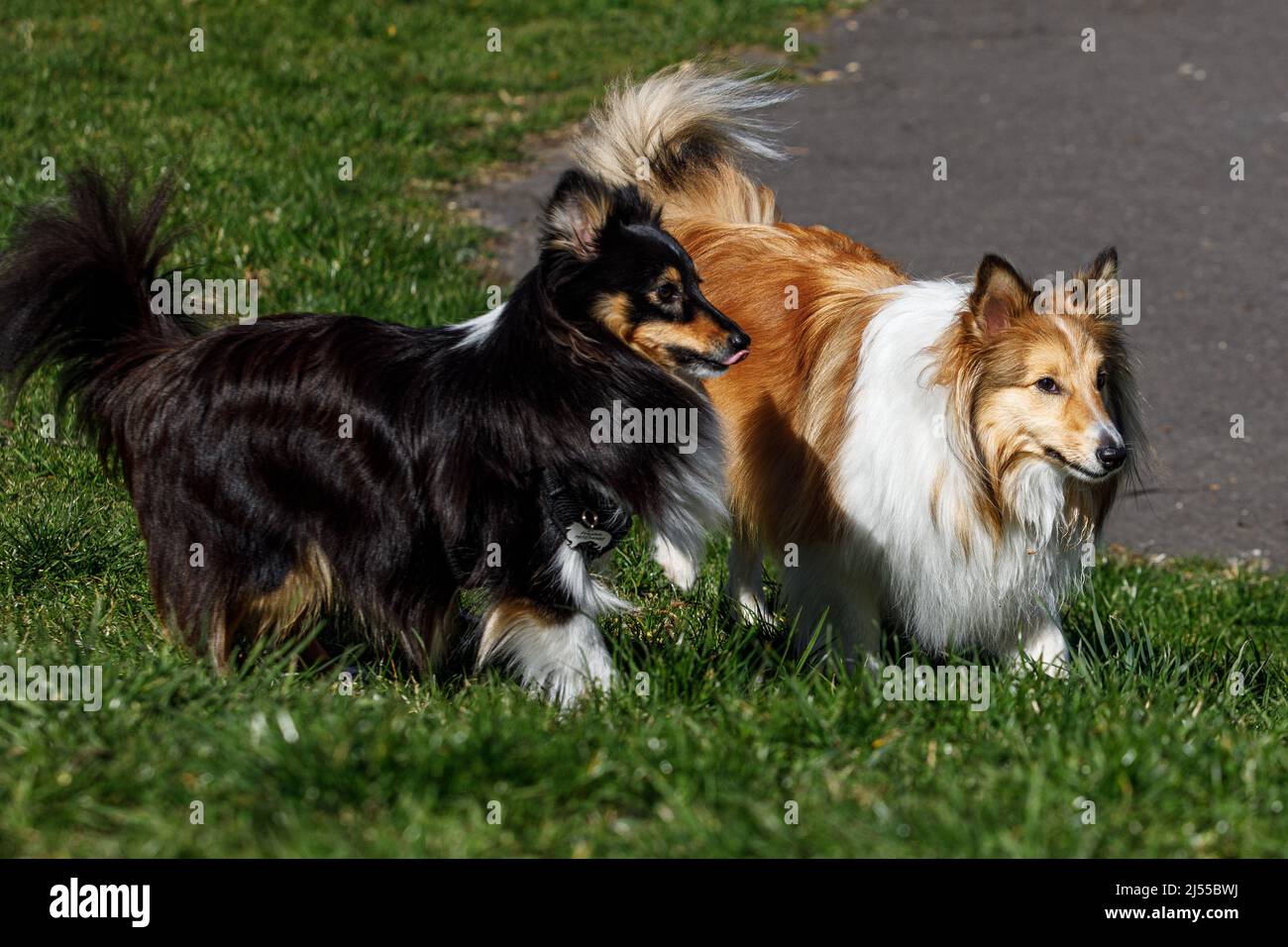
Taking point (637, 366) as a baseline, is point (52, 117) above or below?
above

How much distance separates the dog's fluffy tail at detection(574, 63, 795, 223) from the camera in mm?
5441

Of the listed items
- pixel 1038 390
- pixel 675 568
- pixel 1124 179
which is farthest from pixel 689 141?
pixel 1124 179

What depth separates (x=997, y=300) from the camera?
4152 mm

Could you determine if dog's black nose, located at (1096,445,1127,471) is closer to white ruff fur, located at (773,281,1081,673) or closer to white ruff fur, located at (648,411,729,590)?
white ruff fur, located at (773,281,1081,673)

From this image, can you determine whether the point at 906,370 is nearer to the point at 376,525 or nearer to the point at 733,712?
the point at 733,712

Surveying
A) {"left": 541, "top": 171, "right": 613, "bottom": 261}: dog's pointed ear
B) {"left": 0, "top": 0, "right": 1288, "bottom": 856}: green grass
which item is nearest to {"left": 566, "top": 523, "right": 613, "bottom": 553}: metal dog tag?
{"left": 0, "top": 0, "right": 1288, "bottom": 856}: green grass

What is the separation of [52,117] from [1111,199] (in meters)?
7.72

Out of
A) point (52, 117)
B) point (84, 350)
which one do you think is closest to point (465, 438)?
point (84, 350)

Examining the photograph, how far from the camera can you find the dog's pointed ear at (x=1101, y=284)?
430cm

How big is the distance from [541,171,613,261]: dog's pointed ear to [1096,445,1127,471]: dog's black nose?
1.55m

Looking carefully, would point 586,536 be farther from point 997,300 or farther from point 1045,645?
point 1045,645

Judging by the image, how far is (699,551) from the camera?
13.8 feet

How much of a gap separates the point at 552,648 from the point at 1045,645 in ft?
5.77

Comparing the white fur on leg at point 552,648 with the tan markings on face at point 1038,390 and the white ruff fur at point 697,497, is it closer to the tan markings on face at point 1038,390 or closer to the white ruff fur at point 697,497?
the white ruff fur at point 697,497
